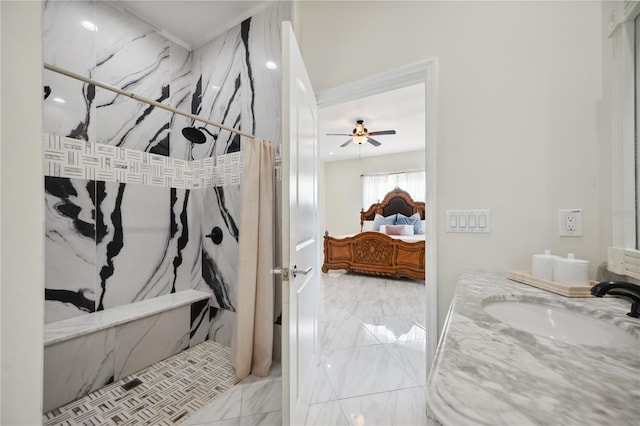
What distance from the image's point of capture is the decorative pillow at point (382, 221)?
588 centimetres

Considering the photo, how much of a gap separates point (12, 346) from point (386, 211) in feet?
20.7

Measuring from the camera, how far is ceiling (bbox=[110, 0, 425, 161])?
6.87 ft

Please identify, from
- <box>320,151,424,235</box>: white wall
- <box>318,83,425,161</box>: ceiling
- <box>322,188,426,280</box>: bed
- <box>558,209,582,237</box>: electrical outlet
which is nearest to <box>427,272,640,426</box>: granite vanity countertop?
<box>558,209,582,237</box>: electrical outlet

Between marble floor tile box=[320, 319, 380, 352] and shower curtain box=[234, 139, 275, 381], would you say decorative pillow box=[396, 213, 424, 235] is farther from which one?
shower curtain box=[234, 139, 275, 381]

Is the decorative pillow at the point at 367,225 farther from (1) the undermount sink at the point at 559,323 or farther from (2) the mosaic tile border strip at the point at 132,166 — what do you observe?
(1) the undermount sink at the point at 559,323

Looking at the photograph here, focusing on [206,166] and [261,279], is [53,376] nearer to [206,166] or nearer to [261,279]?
[261,279]

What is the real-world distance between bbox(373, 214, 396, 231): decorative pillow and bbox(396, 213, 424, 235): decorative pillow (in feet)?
0.40

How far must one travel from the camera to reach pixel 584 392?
0.38m

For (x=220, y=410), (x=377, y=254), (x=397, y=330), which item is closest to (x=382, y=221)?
(x=377, y=254)

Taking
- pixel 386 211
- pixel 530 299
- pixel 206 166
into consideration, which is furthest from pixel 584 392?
pixel 386 211

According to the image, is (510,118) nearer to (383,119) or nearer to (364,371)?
(364,371)

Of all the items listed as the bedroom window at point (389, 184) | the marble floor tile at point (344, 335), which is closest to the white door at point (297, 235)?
the marble floor tile at point (344, 335)

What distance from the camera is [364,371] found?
1.84 m

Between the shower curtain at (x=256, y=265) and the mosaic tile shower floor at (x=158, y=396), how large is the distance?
0.25 meters
